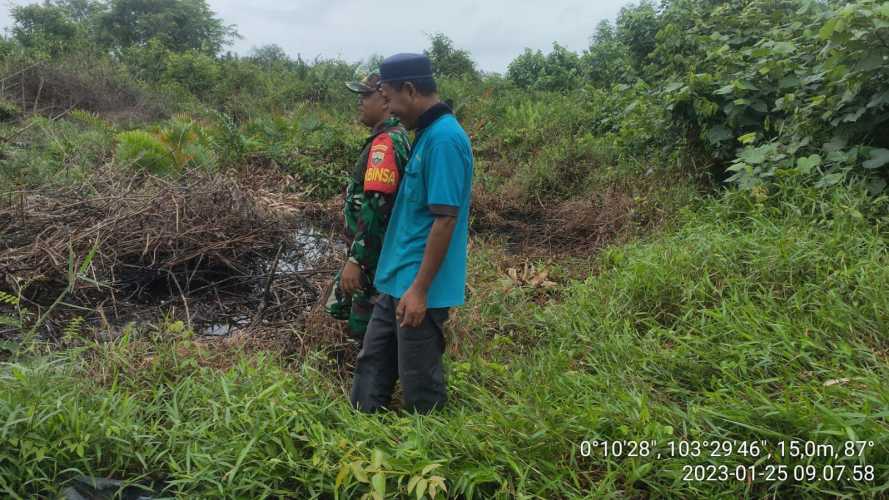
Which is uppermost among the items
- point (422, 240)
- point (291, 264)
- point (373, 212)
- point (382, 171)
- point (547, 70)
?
point (547, 70)

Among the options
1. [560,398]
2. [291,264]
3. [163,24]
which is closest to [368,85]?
[560,398]

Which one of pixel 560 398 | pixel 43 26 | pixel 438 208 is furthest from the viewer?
pixel 43 26

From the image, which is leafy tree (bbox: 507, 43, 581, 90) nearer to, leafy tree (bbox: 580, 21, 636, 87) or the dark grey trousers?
leafy tree (bbox: 580, 21, 636, 87)

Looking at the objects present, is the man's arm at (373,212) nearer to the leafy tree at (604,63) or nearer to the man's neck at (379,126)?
the man's neck at (379,126)

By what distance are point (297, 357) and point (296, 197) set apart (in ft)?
11.4

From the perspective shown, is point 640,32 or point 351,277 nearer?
point 351,277

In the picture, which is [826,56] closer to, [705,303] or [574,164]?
[705,303]

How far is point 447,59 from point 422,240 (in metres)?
14.8

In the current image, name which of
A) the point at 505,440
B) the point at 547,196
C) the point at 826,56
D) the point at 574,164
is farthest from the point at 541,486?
the point at 574,164

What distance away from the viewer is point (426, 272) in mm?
2135

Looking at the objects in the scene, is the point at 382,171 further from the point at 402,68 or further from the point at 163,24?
the point at 163,24

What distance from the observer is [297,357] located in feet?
10.7

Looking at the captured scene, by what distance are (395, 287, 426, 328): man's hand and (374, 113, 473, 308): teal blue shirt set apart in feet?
0.22

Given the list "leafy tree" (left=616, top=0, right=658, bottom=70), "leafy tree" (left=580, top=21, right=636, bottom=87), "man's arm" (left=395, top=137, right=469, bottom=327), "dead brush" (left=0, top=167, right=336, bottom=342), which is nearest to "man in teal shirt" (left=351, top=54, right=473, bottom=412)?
"man's arm" (left=395, top=137, right=469, bottom=327)
